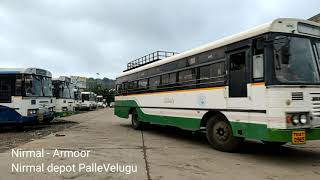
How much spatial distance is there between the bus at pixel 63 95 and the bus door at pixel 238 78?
13584 mm

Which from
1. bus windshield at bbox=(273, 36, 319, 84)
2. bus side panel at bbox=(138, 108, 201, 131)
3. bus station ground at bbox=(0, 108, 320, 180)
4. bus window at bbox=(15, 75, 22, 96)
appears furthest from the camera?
bus window at bbox=(15, 75, 22, 96)

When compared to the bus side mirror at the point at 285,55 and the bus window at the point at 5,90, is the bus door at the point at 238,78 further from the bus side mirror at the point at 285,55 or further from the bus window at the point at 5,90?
the bus window at the point at 5,90

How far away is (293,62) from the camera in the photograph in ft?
26.6

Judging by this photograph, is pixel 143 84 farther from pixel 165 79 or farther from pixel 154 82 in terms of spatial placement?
pixel 165 79

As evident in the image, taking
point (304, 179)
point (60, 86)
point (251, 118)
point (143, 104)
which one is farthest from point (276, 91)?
point (60, 86)

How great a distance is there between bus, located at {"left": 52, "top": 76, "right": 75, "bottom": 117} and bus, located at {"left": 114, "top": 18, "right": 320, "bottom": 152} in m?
11.7

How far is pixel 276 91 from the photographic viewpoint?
25.8 ft

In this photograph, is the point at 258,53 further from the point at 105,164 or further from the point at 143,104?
the point at 143,104

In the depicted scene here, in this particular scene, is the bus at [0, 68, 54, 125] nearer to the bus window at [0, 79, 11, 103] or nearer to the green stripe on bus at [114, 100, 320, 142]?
the bus window at [0, 79, 11, 103]

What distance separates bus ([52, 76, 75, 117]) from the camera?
21.6 metres

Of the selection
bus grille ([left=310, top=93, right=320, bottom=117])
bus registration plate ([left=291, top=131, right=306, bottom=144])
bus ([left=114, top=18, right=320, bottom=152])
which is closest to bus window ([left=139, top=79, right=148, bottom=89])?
bus ([left=114, top=18, right=320, bottom=152])

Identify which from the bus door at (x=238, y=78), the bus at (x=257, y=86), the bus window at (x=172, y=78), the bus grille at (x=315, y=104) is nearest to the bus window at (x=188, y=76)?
the bus at (x=257, y=86)

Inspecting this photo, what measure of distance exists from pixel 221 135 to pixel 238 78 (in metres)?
1.76

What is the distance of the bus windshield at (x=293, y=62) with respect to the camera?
8.02 meters
